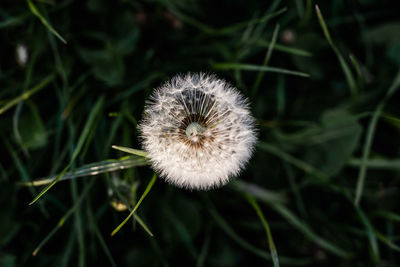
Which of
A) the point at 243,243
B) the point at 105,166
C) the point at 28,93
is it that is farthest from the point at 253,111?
the point at 28,93

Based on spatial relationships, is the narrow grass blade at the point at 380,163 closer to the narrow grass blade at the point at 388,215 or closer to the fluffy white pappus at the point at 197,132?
the narrow grass blade at the point at 388,215

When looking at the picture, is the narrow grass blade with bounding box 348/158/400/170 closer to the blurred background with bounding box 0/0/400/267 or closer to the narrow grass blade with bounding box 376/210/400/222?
the blurred background with bounding box 0/0/400/267

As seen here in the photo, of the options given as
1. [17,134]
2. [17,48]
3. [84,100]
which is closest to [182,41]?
[84,100]

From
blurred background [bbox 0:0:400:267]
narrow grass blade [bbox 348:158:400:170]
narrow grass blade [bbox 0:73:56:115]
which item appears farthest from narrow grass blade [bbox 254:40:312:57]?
narrow grass blade [bbox 0:73:56:115]

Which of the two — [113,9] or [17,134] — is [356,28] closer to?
[113,9]

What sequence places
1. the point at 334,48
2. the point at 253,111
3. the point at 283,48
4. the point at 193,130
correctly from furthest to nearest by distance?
the point at 253,111 → the point at 283,48 → the point at 334,48 → the point at 193,130

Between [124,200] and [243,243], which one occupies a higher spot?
[124,200]

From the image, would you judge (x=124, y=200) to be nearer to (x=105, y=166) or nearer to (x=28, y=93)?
(x=105, y=166)
